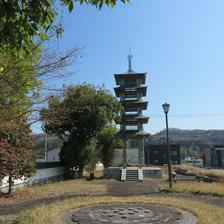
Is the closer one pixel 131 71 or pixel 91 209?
pixel 91 209

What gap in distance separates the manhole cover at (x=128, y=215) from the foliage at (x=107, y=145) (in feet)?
99.5

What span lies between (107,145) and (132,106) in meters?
9.13

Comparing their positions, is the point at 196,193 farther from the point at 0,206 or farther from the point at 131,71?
the point at 131,71

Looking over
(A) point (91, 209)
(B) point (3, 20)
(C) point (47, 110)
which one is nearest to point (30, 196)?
(A) point (91, 209)

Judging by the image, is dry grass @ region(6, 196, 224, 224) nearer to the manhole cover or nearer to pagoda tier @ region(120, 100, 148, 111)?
the manhole cover

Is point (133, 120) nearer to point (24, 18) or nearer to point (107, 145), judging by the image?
point (107, 145)

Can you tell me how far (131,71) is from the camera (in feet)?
126

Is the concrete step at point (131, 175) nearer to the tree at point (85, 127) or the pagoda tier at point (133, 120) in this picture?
the tree at point (85, 127)

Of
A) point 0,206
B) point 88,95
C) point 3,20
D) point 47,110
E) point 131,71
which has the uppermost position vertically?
point 131,71

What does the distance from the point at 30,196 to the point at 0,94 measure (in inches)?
489

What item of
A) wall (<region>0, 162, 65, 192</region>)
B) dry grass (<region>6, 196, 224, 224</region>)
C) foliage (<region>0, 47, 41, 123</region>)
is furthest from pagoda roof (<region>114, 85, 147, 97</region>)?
foliage (<region>0, 47, 41, 123</region>)

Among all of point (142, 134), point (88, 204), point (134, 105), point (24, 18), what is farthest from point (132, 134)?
point (24, 18)

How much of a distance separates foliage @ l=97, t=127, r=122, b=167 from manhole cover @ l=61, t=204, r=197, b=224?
99.5 ft

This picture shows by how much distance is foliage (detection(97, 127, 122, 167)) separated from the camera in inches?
1666
